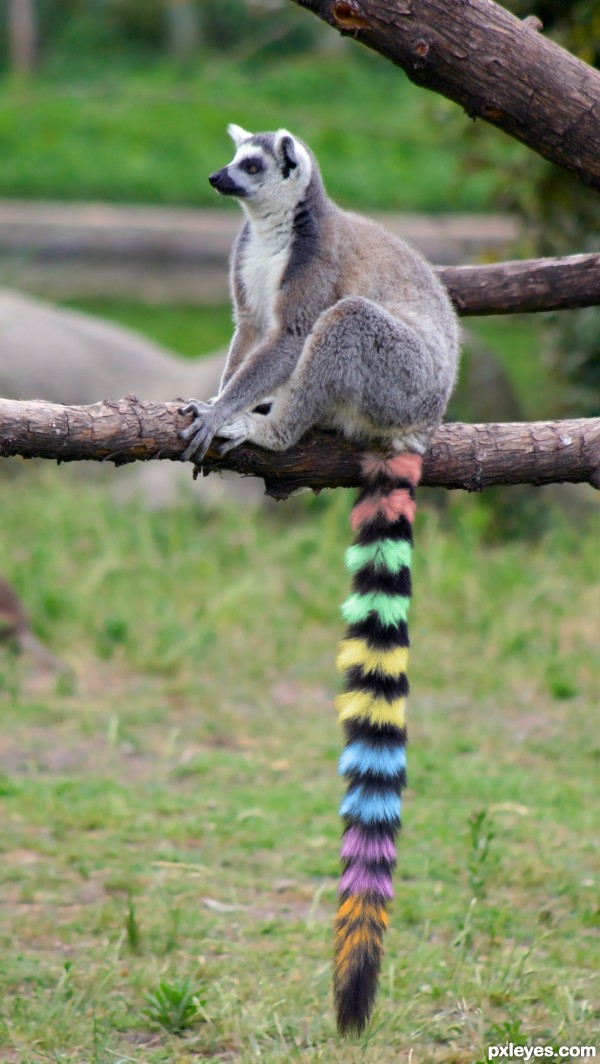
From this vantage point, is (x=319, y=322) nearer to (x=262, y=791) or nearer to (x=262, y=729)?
(x=262, y=791)

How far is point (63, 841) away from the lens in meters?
4.39

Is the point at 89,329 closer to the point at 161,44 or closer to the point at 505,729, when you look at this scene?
the point at 505,729

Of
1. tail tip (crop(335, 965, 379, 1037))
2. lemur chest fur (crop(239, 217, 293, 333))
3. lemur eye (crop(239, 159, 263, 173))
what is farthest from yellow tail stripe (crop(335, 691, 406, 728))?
lemur eye (crop(239, 159, 263, 173))

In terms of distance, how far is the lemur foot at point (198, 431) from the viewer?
10.2 feet

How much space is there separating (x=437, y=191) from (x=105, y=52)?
33.6 ft

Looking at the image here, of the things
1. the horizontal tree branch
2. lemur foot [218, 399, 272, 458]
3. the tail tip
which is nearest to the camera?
the tail tip

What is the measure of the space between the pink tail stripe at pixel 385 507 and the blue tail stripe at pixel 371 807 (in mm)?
750

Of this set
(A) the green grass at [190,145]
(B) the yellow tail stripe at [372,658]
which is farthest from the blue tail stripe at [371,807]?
(A) the green grass at [190,145]

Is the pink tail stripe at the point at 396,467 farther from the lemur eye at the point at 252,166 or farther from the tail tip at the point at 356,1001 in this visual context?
the tail tip at the point at 356,1001

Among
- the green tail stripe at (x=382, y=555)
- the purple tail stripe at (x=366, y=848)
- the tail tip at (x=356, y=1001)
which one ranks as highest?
the green tail stripe at (x=382, y=555)

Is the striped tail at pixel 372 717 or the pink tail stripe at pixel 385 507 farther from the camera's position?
the pink tail stripe at pixel 385 507

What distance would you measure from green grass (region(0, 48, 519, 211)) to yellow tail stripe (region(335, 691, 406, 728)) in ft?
51.7

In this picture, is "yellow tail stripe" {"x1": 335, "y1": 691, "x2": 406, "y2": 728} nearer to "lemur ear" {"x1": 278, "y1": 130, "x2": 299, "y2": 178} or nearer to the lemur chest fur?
the lemur chest fur

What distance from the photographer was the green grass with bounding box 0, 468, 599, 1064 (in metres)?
3.26
